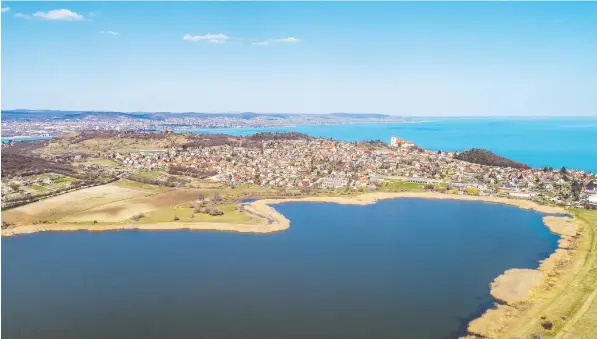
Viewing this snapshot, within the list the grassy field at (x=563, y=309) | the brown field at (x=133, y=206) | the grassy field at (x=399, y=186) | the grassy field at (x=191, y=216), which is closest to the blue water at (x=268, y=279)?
the grassy field at (x=563, y=309)

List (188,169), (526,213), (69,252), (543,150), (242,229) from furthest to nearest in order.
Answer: (543,150)
(188,169)
(526,213)
(242,229)
(69,252)

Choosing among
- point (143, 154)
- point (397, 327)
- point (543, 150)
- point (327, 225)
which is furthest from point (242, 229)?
point (543, 150)

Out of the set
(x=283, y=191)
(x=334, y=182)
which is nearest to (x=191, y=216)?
(x=283, y=191)

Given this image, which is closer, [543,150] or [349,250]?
[349,250]

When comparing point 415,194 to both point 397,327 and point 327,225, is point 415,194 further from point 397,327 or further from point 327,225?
A: point 397,327

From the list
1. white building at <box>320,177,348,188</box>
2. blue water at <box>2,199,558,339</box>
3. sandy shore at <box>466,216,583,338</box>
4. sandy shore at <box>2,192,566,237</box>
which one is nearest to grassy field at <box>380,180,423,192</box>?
sandy shore at <box>2,192,566,237</box>

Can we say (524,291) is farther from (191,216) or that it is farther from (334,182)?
(334,182)

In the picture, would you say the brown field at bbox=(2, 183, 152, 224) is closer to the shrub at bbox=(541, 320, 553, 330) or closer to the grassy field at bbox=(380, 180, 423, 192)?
the grassy field at bbox=(380, 180, 423, 192)

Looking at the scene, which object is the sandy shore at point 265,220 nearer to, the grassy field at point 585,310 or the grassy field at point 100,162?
the grassy field at point 585,310
